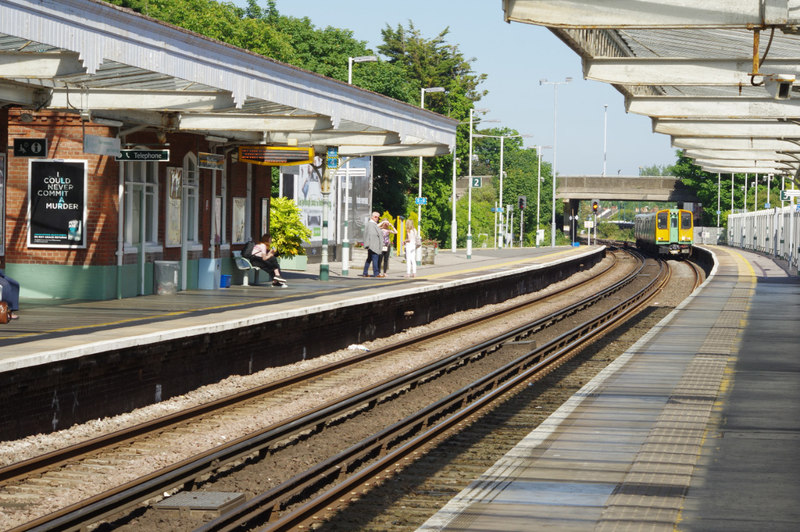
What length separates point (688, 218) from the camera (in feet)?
224

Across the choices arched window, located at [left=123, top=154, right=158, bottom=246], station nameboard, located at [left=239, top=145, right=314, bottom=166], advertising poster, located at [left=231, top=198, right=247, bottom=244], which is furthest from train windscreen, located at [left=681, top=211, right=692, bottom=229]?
arched window, located at [left=123, top=154, right=158, bottom=246]

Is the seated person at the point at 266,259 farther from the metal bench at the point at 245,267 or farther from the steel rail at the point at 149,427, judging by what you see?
the steel rail at the point at 149,427

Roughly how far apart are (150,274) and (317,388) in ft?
24.5

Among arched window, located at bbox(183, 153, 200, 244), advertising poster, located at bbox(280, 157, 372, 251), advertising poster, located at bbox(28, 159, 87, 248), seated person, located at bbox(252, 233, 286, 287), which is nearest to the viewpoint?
advertising poster, located at bbox(28, 159, 87, 248)

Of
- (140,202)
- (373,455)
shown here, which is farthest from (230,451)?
(140,202)

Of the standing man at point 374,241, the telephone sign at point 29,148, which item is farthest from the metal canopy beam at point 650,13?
the standing man at point 374,241

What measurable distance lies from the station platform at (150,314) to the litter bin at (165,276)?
1.03 ft

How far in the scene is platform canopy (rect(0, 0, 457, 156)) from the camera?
13.7m

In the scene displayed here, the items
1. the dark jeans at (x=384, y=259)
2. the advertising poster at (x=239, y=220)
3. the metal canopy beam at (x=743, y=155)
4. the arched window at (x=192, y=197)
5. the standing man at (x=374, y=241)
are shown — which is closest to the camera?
the arched window at (x=192, y=197)

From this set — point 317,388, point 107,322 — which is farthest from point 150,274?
point 317,388

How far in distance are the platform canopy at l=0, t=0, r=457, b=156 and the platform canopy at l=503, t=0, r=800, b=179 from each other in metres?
4.98

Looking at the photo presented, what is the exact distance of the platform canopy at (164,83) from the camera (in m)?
13.7

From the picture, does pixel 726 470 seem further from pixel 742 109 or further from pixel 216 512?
pixel 742 109

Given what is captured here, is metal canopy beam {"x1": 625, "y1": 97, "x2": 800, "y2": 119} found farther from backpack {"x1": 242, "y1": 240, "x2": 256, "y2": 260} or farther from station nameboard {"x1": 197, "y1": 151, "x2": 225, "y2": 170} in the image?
backpack {"x1": 242, "y1": 240, "x2": 256, "y2": 260}
